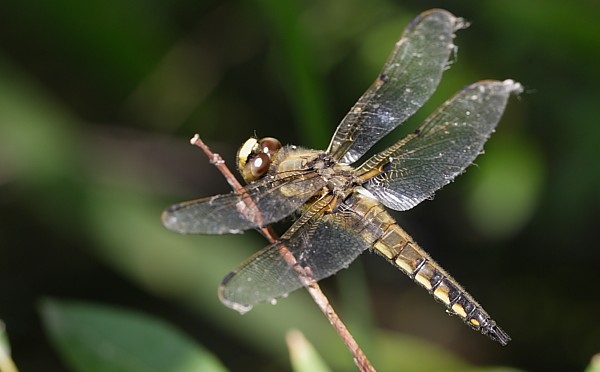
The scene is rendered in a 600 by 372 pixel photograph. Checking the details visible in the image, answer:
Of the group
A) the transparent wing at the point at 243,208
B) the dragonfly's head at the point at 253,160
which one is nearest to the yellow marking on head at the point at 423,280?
the transparent wing at the point at 243,208

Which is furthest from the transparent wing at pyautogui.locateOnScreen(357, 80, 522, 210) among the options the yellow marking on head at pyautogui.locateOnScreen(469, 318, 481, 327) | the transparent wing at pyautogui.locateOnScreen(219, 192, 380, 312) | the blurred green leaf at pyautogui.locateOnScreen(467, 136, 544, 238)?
the blurred green leaf at pyautogui.locateOnScreen(467, 136, 544, 238)

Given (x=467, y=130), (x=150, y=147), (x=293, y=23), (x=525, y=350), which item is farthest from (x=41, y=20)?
(x=525, y=350)

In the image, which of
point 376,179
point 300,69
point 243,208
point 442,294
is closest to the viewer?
point 243,208

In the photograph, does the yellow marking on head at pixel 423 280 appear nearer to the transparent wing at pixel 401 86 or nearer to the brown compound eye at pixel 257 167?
the transparent wing at pixel 401 86

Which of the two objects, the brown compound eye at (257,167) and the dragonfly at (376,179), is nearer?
the dragonfly at (376,179)

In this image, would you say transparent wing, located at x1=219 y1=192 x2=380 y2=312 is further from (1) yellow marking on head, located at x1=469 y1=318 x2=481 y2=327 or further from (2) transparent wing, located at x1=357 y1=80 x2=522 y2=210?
(1) yellow marking on head, located at x1=469 y1=318 x2=481 y2=327

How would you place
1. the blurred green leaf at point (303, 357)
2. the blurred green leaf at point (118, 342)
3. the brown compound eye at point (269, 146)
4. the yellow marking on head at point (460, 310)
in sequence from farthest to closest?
the brown compound eye at point (269, 146), the yellow marking on head at point (460, 310), the blurred green leaf at point (118, 342), the blurred green leaf at point (303, 357)

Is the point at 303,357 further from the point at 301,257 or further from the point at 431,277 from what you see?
the point at 431,277

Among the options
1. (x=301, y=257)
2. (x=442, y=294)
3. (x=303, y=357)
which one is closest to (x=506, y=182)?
(x=442, y=294)
